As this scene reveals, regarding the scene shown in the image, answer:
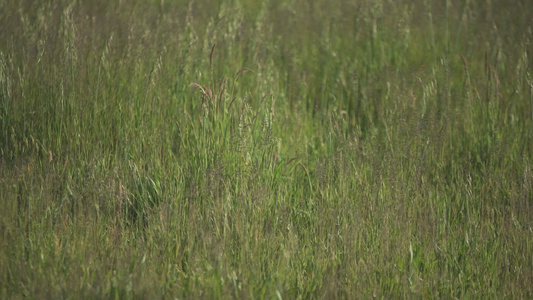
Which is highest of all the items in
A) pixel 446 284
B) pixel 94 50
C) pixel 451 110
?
pixel 94 50

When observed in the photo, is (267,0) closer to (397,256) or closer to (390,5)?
(390,5)

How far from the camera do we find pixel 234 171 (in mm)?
2459

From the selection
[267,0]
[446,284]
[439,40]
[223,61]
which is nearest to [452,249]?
[446,284]

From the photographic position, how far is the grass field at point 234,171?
6.52 ft

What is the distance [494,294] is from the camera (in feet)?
6.51

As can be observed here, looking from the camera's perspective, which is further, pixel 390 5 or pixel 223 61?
pixel 390 5

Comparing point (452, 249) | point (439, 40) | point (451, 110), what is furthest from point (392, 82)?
point (452, 249)

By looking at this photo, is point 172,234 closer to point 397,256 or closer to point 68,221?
point 68,221

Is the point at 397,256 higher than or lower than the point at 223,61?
lower

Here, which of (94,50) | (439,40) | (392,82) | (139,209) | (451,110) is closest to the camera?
(139,209)

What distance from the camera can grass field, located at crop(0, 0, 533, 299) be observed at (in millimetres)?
1987

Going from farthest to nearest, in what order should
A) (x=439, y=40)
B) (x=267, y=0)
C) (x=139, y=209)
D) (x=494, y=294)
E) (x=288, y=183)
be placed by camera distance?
(x=267, y=0) → (x=439, y=40) → (x=288, y=183) → (x=139, y=209) → (x=494, y=294)

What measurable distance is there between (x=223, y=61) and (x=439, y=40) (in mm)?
2041

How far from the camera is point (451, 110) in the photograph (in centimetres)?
336
